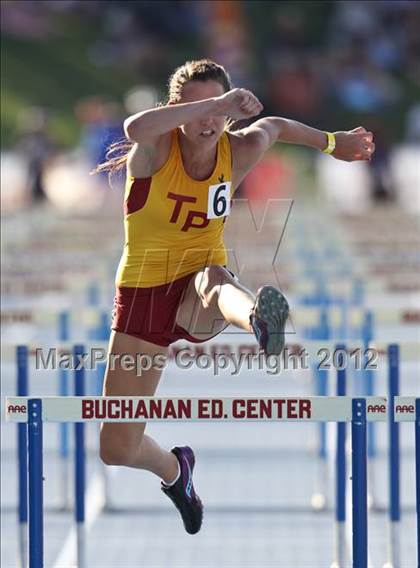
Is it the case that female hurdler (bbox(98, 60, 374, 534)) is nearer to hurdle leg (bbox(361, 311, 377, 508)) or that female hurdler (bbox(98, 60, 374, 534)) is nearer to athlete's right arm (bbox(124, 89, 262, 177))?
athlete's right arm (bbox(124, 89, 262, 177))

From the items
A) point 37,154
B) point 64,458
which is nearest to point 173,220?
point 64,458

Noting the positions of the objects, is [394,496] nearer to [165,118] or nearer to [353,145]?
[353,145]

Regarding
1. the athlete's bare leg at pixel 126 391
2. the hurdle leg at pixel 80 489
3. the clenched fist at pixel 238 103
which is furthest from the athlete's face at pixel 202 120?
the hurdle leg at pixel 80 489

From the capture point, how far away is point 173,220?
6.16m

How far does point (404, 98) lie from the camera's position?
3969cm

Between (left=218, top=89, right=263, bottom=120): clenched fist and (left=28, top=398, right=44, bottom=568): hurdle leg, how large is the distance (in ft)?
3.80

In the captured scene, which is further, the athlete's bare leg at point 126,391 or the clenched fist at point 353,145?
the clenched fist at point 353,145

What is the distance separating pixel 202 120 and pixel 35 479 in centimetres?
149

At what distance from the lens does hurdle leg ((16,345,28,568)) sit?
6.85 metres

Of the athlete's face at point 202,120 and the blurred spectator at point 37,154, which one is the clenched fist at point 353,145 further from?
the blurred spectator at point 37,154

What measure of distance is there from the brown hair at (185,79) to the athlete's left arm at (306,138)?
0.26 m

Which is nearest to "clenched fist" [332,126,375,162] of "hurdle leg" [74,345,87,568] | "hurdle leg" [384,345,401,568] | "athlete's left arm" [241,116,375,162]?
"athlete's left arm" [241,116,375,162]

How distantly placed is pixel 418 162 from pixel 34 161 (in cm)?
631

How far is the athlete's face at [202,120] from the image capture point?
19.8ft
